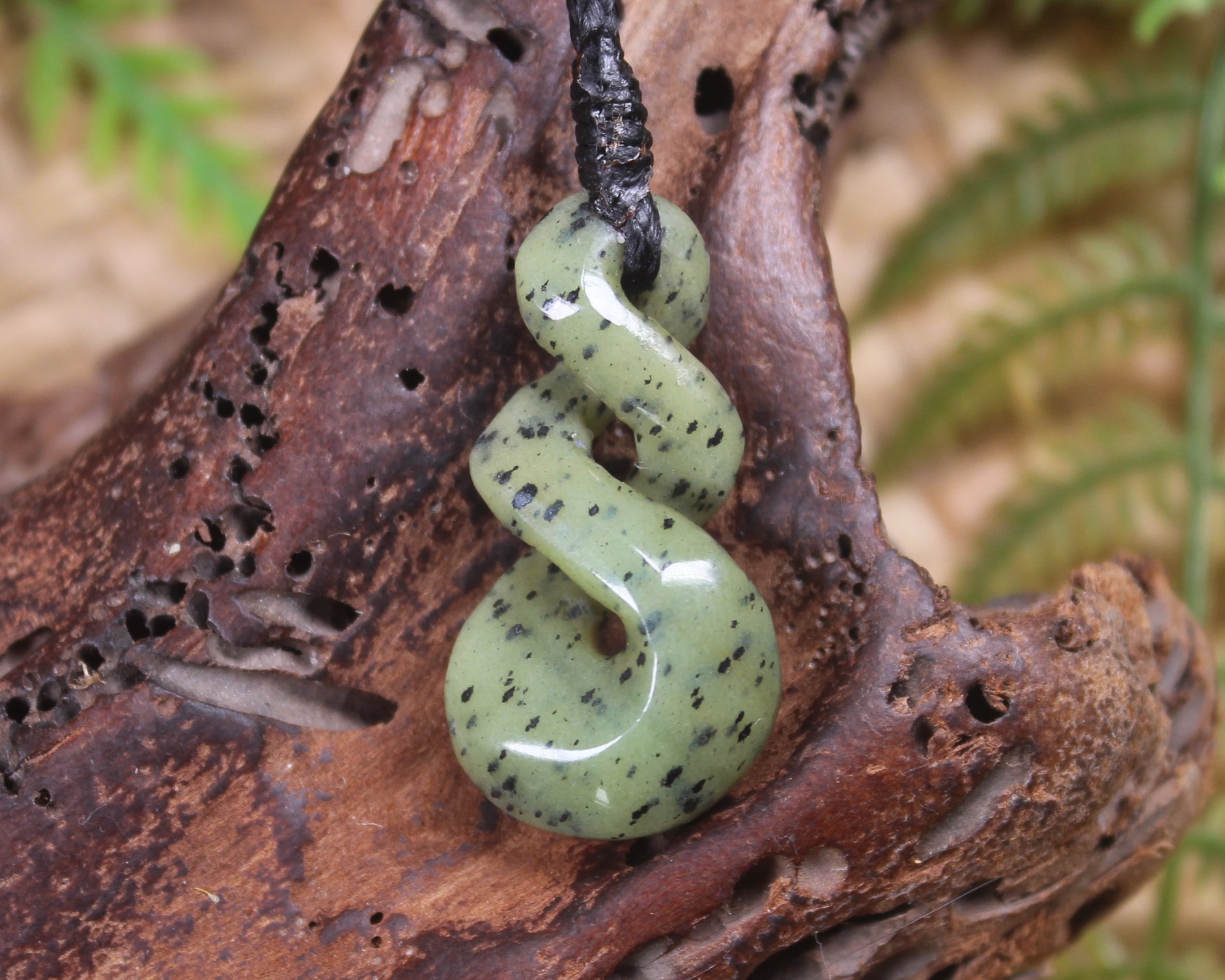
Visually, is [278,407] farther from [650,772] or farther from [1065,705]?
[1065,705]

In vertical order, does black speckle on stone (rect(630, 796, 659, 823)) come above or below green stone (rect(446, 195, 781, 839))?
below

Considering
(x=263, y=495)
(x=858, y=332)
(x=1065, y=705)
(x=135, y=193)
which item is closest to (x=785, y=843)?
(x=1065, y=705)

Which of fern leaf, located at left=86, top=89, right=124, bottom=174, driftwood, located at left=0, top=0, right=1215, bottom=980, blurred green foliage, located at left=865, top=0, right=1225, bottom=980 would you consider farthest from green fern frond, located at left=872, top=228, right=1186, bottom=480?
fern leaf, located at left=86, top=89, right=124, bottom=174

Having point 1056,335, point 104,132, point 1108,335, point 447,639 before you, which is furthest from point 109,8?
point 1108,335

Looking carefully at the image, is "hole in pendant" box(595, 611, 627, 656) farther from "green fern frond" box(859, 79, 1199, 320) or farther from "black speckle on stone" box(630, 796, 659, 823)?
"green fern frond" box(859, 79, 1199, 320)

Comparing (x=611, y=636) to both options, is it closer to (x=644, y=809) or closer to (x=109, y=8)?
(x=644, y=809)
